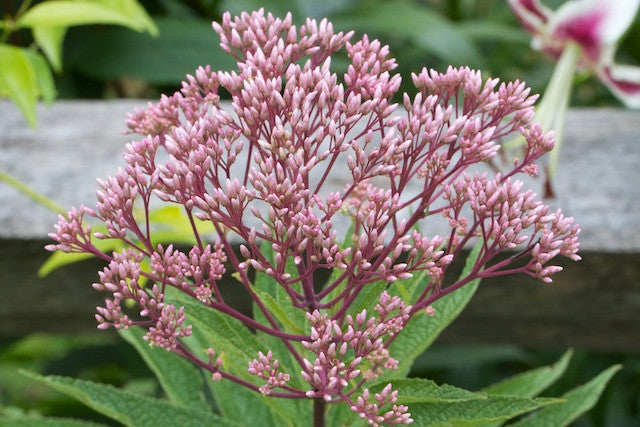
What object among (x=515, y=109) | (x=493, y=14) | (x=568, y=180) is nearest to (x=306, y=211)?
(x=515, y=109)

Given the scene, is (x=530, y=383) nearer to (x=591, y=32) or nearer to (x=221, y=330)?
(x=221, y=330)

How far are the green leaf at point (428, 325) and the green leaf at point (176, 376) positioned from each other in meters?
0.13

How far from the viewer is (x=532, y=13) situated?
1008 millimetres

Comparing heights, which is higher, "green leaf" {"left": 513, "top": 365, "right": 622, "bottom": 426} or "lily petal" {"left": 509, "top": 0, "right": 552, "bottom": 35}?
"lily petal" {"left": 509, "top": 0, "right": 552, "bottom": 35}

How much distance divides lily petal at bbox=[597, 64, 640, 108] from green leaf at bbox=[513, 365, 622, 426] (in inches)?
16.1

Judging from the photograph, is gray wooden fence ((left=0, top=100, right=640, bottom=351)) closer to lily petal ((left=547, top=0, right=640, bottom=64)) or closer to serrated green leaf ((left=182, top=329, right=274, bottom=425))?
lily petal ((left=547, top=0, right=640, bottom=64))

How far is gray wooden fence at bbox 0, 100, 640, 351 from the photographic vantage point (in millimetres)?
811

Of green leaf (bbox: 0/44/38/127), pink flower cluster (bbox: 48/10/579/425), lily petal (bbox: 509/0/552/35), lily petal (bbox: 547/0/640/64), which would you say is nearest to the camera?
pink flower cluster (bbox: 48/10/579/425)

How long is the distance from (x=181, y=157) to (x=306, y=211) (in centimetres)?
7

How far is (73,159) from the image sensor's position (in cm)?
95

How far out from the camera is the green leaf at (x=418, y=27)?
4.11ft

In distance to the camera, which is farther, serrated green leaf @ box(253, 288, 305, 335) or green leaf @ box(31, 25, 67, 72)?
green leaf @ box(31, 25, 67, 72)

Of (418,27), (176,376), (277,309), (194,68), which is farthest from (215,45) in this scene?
(277,309)

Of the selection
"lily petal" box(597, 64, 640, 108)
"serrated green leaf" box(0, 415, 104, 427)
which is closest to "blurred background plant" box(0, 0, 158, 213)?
"serrated green leaf" box(0, 415, 104, 427)
